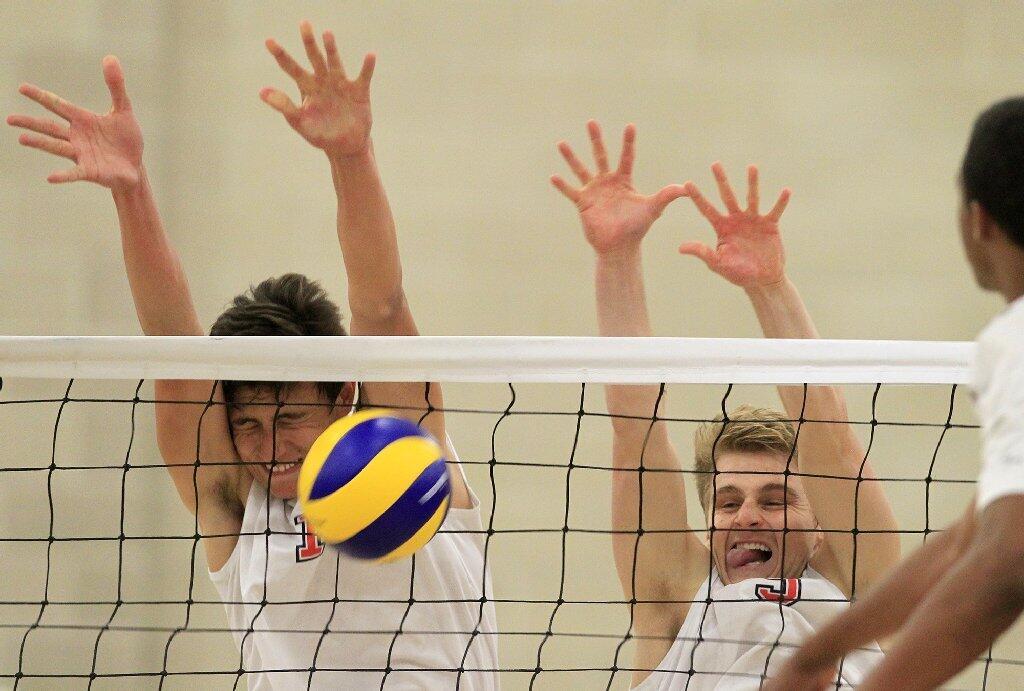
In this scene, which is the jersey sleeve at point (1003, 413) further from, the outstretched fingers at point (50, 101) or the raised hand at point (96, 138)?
the outstretched fingers at point (50, 101)

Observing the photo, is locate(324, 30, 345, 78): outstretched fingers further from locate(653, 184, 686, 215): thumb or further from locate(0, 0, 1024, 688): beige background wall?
locate(0, 0, 1024, 688): beige background wall

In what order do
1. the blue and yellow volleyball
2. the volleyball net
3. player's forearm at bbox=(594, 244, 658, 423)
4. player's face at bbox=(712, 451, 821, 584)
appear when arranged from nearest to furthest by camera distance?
the blue and yellow volleyball
player's face at bbox=(712, 451, 821, 584)
player's forearm at bbox=(594, 244, 658, 423)
the volleyball net

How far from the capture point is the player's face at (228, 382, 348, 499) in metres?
2.63

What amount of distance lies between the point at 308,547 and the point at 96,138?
1078 millimetres

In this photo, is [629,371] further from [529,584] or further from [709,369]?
[529,584]

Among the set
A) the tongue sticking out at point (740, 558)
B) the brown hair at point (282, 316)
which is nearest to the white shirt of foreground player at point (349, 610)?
the brown hair at point (282, 316)

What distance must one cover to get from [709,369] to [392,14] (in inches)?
113

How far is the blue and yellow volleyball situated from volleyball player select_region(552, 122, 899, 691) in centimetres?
60

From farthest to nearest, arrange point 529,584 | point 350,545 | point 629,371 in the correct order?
point 529,584
point 629,371
point 350,545

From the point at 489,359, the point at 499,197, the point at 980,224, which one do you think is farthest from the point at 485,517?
the point at 980,224

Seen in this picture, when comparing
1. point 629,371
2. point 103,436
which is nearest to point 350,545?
point 629,371

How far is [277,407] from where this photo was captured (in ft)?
8.61

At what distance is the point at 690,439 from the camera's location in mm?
4711

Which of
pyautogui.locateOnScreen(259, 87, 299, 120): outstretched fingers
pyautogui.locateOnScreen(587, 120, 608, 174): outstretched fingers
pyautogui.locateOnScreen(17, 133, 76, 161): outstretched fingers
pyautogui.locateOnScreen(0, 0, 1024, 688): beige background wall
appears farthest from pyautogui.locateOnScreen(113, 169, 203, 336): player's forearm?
pyautogui.locateOnScreen(0, 0, 1024, 688): beige background wall
